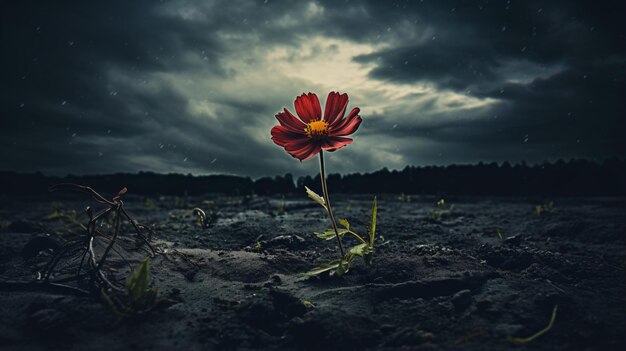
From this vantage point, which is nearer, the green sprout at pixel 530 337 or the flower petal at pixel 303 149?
the green sprout at pixel 530 337

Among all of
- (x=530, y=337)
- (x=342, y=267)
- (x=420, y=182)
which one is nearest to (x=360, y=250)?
(x=342, y=267)

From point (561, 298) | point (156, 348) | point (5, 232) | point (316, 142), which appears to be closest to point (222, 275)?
point (156, 348)

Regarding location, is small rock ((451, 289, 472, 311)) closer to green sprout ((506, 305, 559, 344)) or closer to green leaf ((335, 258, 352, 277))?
green sprout ((506, 305, 559, 344))

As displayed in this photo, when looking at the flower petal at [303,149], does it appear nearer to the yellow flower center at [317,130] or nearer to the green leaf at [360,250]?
the yellow flower center at [317,130]

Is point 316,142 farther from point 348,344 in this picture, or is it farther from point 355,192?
point 355,192

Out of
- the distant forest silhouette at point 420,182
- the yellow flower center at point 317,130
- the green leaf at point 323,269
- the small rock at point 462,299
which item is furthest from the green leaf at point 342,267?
the distant forest silhouette at point 420,182

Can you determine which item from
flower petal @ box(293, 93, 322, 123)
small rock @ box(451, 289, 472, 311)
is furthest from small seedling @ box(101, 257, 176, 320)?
small rock @ box(451, 289, 472, 311)

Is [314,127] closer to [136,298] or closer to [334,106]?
[334,106]
